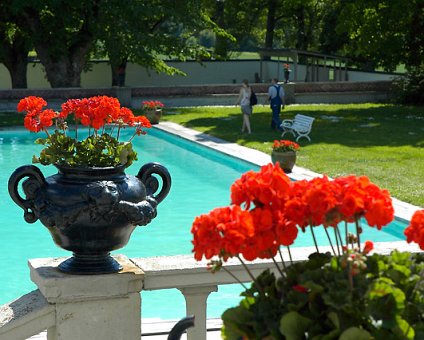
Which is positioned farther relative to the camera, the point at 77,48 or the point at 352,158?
the point at 77,48

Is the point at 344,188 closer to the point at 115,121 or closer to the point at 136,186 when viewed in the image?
the point at 136,186

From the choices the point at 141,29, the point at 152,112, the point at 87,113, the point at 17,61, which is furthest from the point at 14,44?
the point at 87,113

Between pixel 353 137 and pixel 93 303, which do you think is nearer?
pixel 93 303

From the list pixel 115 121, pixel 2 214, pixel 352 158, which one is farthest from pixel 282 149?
pixel 115 121

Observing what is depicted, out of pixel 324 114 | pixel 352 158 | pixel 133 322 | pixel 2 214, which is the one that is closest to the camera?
pixel 133 322

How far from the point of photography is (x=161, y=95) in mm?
36688

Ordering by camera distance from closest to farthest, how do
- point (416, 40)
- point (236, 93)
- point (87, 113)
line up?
point (87, 113) → point (416, 40) → point (236, 93)

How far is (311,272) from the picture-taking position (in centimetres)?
327

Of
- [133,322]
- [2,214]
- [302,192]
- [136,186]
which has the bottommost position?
[2,214]

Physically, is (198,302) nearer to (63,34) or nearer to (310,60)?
(63,34)

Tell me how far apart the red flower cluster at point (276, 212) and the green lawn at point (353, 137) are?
12.6m

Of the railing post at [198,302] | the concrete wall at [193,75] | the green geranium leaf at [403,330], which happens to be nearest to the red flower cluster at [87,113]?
the railing post at [198,302]

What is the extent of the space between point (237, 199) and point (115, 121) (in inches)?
104

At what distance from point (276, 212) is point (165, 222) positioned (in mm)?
13139
